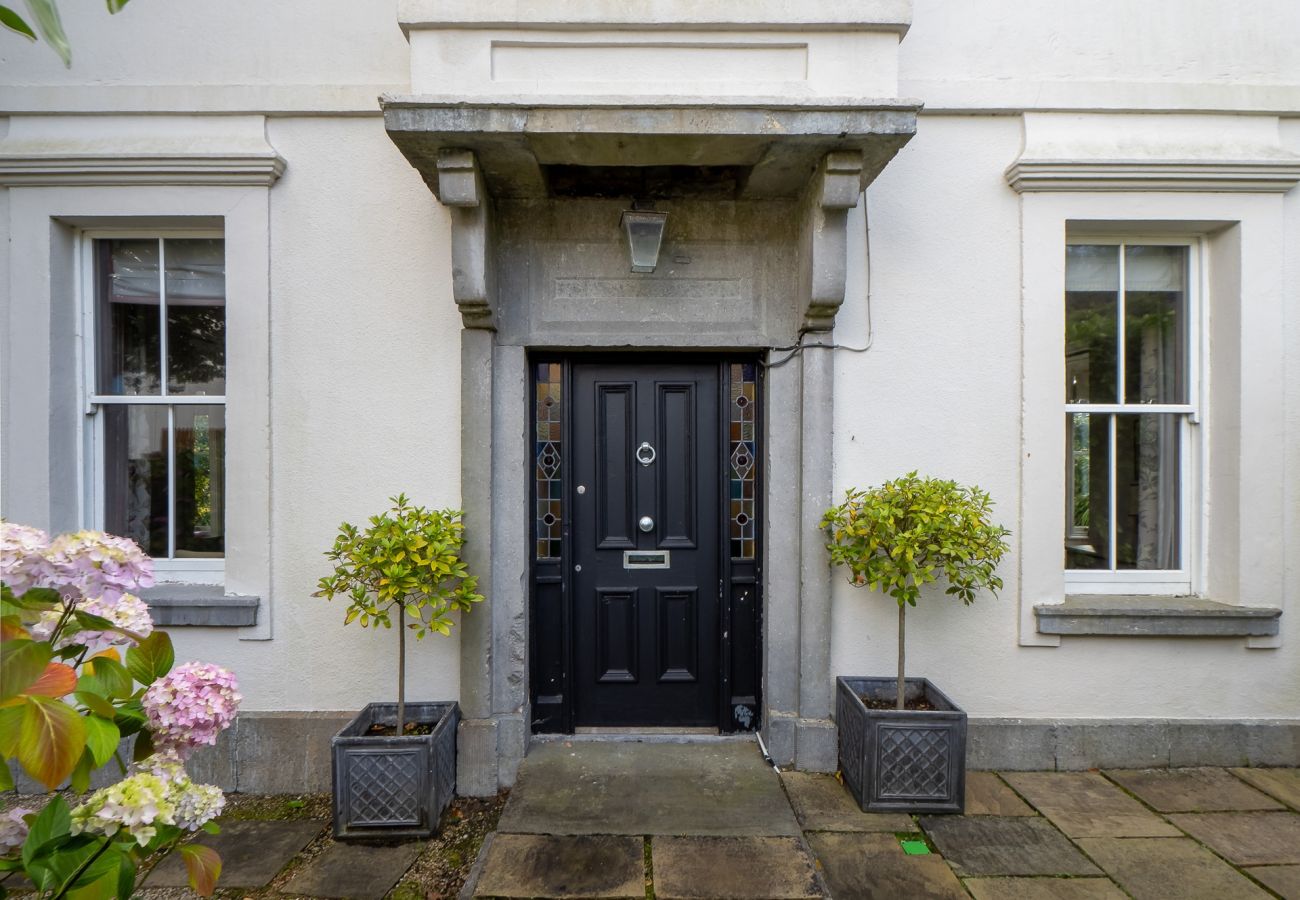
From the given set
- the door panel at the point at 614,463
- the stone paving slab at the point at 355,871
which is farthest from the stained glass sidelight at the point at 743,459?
the stone paving slab at the point at 355,871

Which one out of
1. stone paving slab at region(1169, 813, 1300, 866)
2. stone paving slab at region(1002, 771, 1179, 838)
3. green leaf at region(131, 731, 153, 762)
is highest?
green leaf at region(131, 731, 153, 762)

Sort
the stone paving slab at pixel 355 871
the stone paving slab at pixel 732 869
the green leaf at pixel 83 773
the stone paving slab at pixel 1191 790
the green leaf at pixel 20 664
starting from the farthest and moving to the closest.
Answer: the stone paving slab at pixel 1191 790 → the stone paving slab at pixel 355 871 → the stone paving slab at pixel 732 869 → the green leaf at pixel 83 773 → the green leaf at pixel 20 664

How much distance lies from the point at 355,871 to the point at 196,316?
326 centimetres

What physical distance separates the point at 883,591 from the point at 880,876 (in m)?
1.42

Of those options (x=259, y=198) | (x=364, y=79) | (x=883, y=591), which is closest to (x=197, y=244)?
(x=259, y=198)

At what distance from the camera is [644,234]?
362cm

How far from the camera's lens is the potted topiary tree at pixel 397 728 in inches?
127

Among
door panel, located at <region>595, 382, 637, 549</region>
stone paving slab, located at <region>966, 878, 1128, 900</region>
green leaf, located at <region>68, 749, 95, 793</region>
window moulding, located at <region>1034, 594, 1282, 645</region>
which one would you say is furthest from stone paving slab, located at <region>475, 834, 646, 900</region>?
window moulding, located at <region>1034, 594, 1282, 645</region>

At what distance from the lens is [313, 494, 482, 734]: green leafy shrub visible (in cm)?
324

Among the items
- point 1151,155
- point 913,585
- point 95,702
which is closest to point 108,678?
point 95,702

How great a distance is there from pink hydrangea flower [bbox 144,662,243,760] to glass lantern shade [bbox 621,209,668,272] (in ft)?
9.13

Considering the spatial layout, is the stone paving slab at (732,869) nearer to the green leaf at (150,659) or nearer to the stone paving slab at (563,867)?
the stone paving slab at (563,867)

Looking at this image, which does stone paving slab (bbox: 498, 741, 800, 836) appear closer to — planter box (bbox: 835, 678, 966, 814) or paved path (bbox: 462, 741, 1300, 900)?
paved path (bbox: 462, 741, 1300, 900)

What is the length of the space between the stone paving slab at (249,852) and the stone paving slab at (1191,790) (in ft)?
14.2
